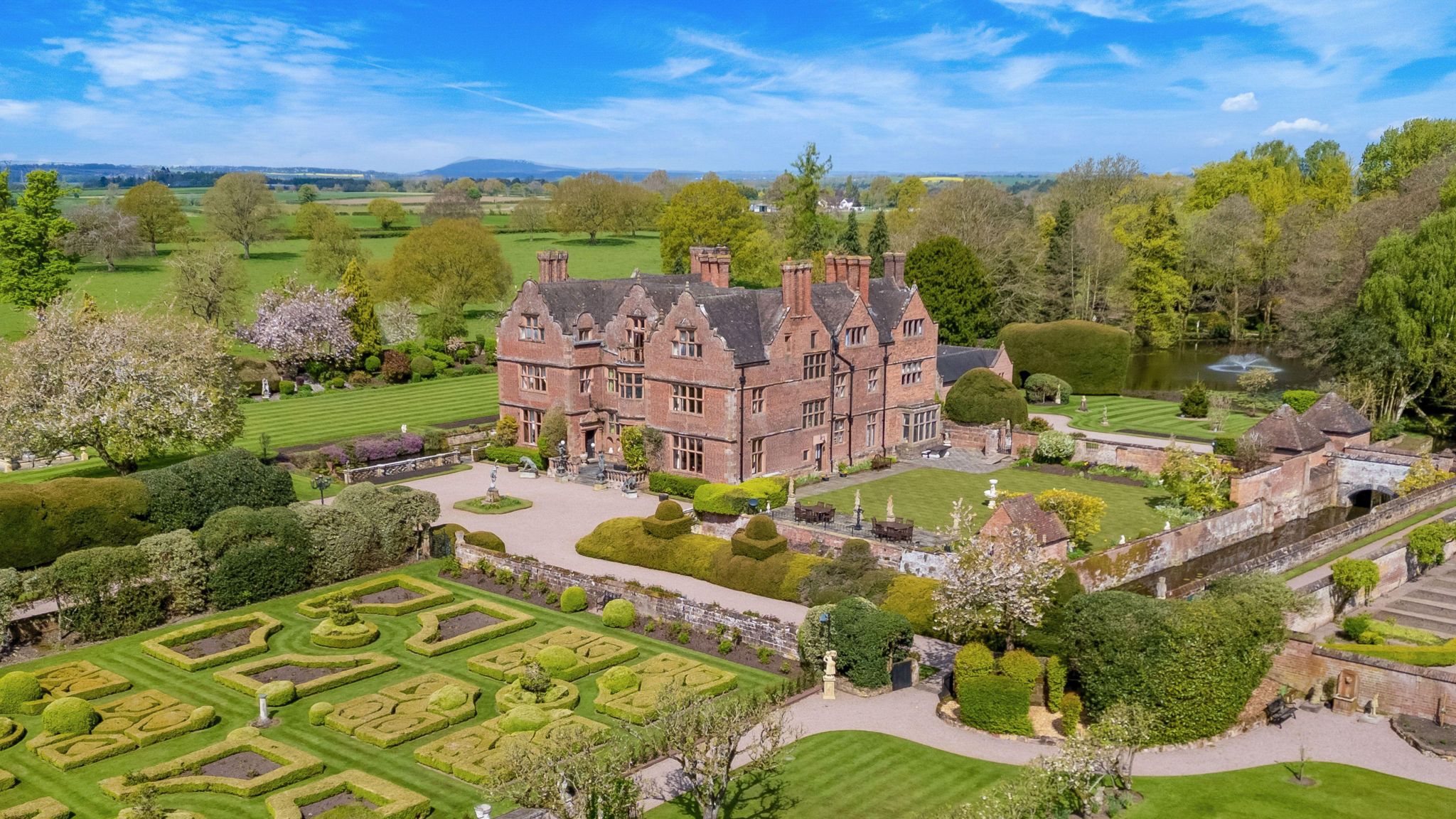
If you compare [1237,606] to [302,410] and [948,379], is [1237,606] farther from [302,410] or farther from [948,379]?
[302,410]

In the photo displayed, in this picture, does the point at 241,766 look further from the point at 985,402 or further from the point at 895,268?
the point at 895,268

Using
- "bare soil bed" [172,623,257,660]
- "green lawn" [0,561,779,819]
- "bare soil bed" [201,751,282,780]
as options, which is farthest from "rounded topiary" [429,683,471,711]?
"bare soil bed" [172,623,257,660]

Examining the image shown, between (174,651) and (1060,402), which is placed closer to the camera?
(174,651)

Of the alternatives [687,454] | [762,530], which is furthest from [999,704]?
[687,454]

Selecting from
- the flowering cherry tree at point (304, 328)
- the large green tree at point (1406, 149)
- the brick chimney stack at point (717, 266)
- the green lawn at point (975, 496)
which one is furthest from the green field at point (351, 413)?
the large green tree at point (1406, 149)

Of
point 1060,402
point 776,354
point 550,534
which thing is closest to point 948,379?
point 1060,402

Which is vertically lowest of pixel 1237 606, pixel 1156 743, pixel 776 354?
pixel 1156 743
